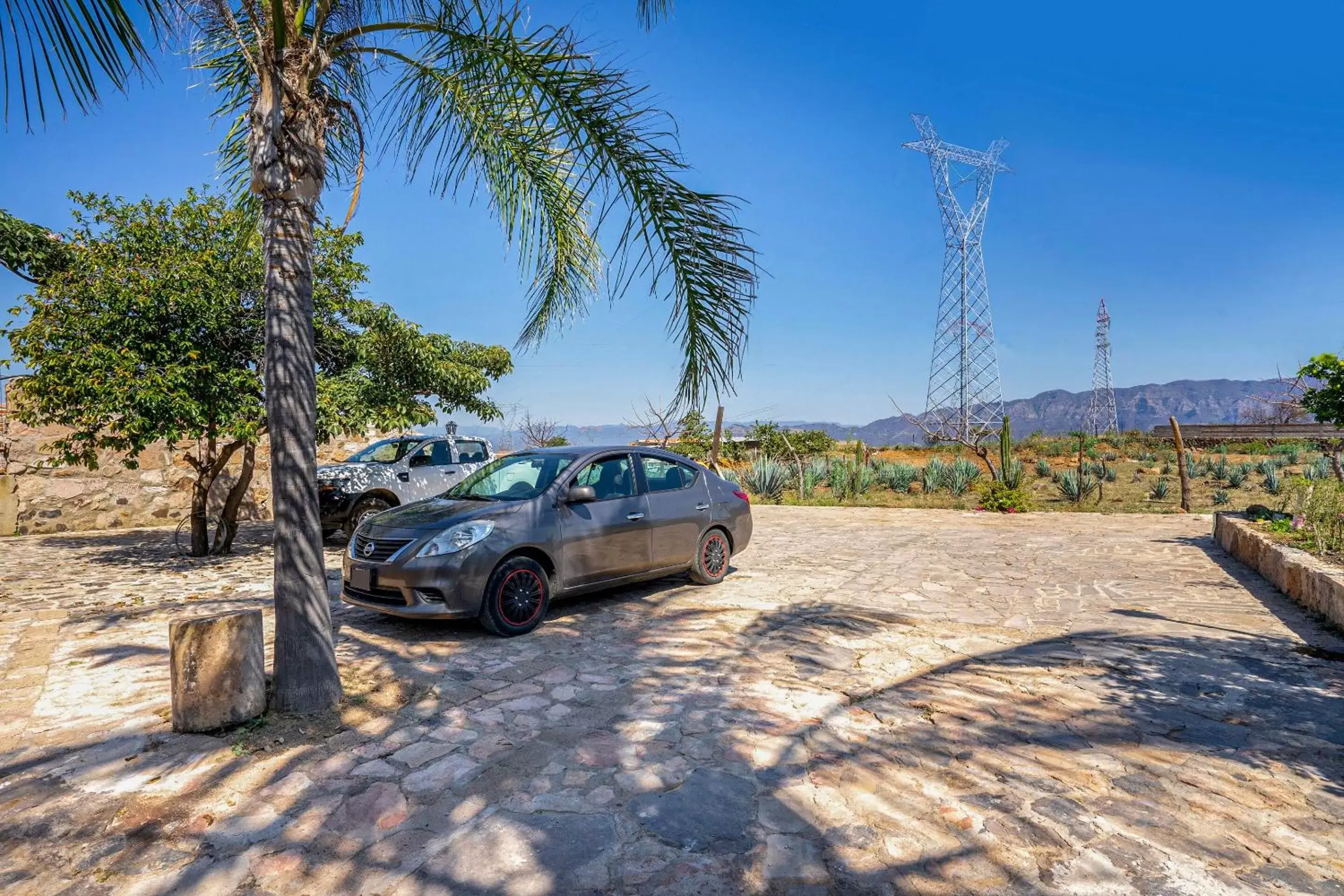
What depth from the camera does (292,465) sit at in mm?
3898

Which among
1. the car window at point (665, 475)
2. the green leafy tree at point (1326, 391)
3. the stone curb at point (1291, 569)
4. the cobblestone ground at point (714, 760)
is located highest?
the green leafy tree at point (1326, 391)

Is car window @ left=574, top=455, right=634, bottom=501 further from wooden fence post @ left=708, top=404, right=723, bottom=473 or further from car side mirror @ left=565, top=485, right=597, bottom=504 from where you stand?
wooden fence post @ left=708, top=404, right=723, bottom=473

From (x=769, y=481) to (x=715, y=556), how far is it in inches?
458

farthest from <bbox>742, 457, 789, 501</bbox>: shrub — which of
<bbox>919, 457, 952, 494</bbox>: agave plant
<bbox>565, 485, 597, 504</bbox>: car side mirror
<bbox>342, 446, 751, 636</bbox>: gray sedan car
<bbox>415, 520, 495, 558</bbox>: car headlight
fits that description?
<bbox>415, 520, 495, 558</bbox>: car headlight

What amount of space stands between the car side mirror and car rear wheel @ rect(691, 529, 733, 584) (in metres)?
1.70

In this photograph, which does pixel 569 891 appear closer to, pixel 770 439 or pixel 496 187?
pixel 496 187

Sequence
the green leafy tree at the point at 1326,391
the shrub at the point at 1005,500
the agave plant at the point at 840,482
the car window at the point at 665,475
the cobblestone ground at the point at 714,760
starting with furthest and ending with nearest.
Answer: the agave plant at the point at 840,482
the shrub at the point at 1005,500
the green leafy tree at the point at 1326,391
the car window at the point at 665,475
the cobblestone ground at the point at 714,760

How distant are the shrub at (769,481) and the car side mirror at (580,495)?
13.3 meters

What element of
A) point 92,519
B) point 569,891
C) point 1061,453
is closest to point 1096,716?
point 569,891

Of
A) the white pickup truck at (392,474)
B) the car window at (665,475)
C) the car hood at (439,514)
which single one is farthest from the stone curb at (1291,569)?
the white pickup truck at (392,474)

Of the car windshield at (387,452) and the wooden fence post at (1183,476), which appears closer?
the car windshield at (387,452)

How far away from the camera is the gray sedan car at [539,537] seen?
5.44 meters

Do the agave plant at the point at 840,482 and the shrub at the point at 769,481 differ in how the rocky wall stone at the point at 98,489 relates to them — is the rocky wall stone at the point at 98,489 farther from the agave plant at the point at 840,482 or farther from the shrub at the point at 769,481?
the agave plant at the point at 840,482

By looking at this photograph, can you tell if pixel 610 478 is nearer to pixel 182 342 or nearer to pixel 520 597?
pixel 520 597
